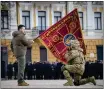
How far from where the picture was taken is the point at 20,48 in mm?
9891

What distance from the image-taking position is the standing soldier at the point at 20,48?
979 centimetres

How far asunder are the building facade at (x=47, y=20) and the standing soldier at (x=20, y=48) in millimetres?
18264

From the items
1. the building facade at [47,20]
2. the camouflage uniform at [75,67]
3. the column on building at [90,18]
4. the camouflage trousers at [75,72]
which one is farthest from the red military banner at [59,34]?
the column on building at [90,18]

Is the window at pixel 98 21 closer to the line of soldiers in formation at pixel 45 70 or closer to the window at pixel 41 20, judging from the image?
the window at pixel 41 20

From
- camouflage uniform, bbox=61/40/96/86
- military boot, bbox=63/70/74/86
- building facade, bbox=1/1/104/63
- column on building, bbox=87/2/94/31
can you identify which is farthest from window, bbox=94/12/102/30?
military boot, bbox=63/70/74/86

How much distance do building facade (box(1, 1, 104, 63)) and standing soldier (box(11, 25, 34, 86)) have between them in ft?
59.9

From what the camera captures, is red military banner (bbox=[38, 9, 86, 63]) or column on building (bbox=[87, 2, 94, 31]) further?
column on building (bbox=[87, 2, 94, 31])

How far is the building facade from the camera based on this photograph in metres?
29.5

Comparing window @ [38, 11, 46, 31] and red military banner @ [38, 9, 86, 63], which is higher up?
window @ [38, 11, 46, 31]

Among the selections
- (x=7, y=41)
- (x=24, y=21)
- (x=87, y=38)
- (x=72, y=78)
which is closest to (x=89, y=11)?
(x=87, y=38)

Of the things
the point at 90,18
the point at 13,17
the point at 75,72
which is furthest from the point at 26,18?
the point at 75,72

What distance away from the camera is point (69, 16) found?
1276 cm

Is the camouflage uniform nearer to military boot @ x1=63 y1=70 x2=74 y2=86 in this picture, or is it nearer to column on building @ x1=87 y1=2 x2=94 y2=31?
military boot @ x1=63 y1=70 x2=74 y2=86

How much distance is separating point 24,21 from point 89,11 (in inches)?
190
